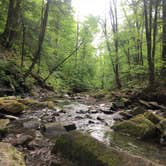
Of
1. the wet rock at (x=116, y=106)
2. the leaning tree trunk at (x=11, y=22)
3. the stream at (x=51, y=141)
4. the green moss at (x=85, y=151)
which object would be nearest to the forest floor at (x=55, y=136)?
the stream at (x=51, y=141)

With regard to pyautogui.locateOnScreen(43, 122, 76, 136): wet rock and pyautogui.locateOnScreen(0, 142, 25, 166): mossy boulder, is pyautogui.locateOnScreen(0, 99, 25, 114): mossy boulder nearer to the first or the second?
pyautogui.locateOnScreen(43, 122, 76, 136): wet rock

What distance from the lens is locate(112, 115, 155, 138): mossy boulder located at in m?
5.20

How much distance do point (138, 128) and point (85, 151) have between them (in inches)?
94.7

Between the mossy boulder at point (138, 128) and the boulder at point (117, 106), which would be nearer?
the mossy boulder at point (138, 128)

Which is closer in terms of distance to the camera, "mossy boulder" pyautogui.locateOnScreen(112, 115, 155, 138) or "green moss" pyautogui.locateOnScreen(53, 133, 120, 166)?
"green moss" pyautogui.locateOnScreen(53, 133, 120, 166)

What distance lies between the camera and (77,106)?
35.3ft

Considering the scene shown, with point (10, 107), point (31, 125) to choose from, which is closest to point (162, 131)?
point (31, 125)

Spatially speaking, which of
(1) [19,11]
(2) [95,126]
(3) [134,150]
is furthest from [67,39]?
(3) [134,150]

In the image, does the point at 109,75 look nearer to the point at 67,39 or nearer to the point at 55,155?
the point at 67,39

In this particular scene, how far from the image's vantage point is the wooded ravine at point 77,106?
3566 millimetres

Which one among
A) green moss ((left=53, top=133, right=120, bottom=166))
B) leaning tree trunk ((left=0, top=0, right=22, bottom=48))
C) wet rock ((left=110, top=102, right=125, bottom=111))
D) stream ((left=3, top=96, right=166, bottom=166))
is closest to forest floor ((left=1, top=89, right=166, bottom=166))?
stream ((left=3, top=96, right=166, bottom=166))

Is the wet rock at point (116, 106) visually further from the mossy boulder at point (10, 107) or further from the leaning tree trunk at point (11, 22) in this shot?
the leaning tree trunk at point (11, 22)

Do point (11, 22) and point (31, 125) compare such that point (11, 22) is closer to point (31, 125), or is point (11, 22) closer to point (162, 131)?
point (31, 125)

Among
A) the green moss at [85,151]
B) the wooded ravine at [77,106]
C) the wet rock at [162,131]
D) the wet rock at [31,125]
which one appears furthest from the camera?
the wet rock at [31,125]
